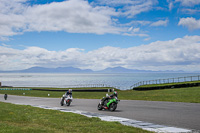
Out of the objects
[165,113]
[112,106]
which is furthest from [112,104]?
[165,113]

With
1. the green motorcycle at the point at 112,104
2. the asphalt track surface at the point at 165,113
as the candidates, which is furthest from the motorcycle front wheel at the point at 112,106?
the asphalt track surface at the point at 165,113

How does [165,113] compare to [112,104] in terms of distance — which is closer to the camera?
[165,113]

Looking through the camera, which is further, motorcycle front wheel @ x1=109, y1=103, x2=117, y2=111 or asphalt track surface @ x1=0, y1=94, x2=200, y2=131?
motorcycle front wheel @ x1=109, y1=103, x2=117, y2=111

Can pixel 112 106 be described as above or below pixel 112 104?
below

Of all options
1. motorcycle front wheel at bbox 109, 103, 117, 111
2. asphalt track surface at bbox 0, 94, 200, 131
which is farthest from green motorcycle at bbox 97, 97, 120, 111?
asphalt track surface at bbox 0, 94, 200, 131

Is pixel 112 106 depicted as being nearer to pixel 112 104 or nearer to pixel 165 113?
pixel 112 104

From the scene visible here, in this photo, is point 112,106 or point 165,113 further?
point 112,106

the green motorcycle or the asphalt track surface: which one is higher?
the green motorcycle

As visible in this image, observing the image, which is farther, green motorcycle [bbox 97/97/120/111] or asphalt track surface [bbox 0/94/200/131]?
green motorcycle [bbox 97/97/120/111]

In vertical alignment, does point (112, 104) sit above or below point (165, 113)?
above

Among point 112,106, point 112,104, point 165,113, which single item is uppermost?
point 112,104

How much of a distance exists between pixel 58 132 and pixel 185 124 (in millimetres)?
5821

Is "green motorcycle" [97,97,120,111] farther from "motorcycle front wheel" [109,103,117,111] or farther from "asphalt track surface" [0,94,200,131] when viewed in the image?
"asphalt track surface" [0,94,200,131]

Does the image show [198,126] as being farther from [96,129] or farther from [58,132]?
[58,132]
